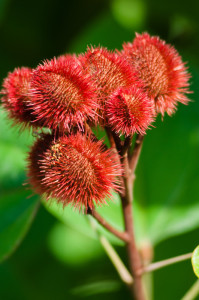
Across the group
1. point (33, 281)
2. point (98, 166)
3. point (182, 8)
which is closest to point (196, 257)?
point (98, 166)

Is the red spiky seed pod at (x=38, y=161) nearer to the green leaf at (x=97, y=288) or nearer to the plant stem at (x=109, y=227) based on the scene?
the plant stem at (x=109, y=227)

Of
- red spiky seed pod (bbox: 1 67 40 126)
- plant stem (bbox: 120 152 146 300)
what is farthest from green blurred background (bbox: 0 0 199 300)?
red spiky seed pod (bbox: 1 67 40 126)

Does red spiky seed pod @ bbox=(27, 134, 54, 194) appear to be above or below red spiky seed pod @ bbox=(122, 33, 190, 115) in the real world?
below

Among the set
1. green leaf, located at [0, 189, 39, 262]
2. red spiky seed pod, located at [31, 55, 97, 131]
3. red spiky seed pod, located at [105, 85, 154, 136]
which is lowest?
green leaf, located at [0, 189, 39, 262]

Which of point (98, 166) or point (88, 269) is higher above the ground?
point (98, 166)

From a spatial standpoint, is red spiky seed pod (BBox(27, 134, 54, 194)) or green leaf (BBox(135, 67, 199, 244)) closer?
red spiky seed pod (BBox(27, 134, 54, 194))

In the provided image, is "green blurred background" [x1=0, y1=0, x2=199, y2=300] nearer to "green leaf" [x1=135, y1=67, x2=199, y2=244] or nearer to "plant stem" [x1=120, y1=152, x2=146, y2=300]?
"green leaf" [x1=135, y1=67, x2=199, y2=244]

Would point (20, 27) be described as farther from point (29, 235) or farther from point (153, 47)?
point (153, 47)
